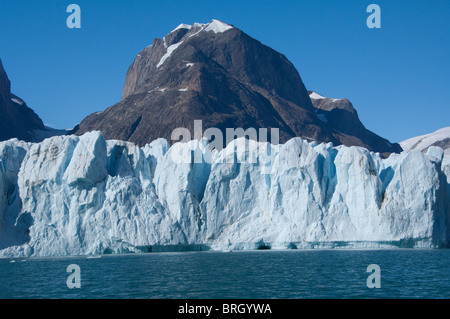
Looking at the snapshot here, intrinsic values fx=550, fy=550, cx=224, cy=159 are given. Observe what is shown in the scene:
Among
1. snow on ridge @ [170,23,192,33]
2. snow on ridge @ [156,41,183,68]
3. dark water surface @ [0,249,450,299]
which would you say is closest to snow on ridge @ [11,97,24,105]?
snow on ridge @ [156,41,183,68]

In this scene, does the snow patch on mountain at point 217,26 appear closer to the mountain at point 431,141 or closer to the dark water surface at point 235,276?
the mountain at point 431,141

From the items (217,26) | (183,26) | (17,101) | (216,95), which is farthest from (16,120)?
(217,26)

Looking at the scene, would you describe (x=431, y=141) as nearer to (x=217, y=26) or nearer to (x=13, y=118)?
(x=217, y=26)

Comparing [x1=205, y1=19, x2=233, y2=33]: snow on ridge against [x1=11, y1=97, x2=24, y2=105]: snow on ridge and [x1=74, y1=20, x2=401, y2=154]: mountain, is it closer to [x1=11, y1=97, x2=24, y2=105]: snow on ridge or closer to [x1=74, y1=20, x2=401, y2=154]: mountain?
[x1=74, y1=20, x2=401, y2=154]: mountain
